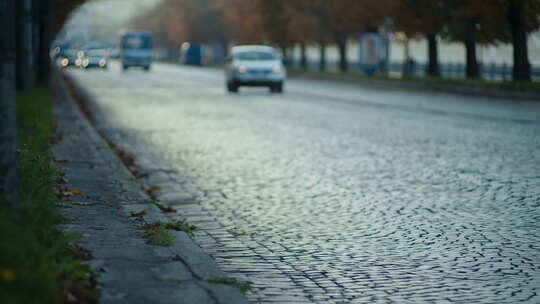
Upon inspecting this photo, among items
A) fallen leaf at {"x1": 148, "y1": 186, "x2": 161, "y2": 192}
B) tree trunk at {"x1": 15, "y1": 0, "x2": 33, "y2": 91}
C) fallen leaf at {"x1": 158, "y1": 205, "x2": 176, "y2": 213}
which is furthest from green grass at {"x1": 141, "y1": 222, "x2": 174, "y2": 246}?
tree trunk at {"x1": 15, "y1": 0, "x2": 33, "y2": 91}

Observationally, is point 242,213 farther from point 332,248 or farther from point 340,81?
point 340,81

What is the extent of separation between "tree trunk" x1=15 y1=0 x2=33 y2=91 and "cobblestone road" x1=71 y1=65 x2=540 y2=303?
115 inches

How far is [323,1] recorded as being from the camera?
202 ft

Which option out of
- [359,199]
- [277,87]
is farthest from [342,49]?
[359,199]

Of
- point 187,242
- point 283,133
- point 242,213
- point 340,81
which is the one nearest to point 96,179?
point 242,213

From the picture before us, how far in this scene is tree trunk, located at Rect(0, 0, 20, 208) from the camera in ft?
18.7

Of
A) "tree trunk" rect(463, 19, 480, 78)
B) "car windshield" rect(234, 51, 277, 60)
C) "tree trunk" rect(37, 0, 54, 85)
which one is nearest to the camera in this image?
"tree trunk" rect(37, 0, 54, 85)

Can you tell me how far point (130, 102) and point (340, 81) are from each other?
833 inches

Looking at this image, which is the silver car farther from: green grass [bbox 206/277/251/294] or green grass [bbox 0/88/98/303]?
green grass [bbox 206/277/251/294]

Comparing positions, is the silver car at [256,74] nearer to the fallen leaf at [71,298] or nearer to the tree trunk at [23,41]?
the tree trunk at [23,41]

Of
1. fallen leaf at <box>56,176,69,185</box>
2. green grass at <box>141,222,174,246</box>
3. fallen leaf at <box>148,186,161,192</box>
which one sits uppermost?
fallen leaf at <box>56,176,69,185</box>

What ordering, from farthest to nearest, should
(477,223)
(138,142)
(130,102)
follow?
1. (130,102)
2. (138,142)
3. (477,223)

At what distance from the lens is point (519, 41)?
34250 mm

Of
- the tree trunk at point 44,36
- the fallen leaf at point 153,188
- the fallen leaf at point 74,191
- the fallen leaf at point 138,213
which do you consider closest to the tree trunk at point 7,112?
the fallen leaf at point 138,213
